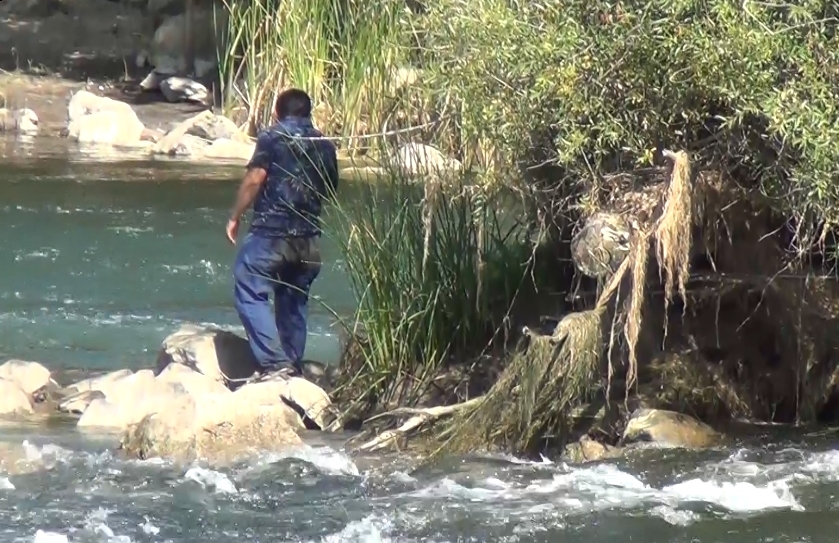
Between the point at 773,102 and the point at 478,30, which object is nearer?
the point at 773,102

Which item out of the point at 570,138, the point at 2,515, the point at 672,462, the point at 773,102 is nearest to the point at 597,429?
the point at 672,462

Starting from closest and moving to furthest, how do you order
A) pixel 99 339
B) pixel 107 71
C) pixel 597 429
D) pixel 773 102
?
1. pixel 773 102
2. pixel 597 429
3. pixel 99 339
4. pixel 107 71

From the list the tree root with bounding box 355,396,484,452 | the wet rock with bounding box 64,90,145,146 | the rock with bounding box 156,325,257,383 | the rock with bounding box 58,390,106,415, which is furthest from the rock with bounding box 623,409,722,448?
the wet rock with bounding box 64,90,145,146

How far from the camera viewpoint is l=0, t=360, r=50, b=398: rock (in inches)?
325

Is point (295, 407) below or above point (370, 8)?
below

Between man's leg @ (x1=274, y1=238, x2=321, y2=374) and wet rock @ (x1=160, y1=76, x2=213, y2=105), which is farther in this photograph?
wet rock @ (x1=160, y1=76, x2=213, y2=105)

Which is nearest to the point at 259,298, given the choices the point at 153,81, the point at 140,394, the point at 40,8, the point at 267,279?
the point at 267,279

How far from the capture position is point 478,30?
683 cm

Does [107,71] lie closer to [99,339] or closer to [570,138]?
[99,339]

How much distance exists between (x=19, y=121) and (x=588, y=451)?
14.2 meters

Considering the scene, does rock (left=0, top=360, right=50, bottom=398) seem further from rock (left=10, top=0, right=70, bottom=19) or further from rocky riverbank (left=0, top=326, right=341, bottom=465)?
rock (left=10, top=0, right=70, bottom=19)

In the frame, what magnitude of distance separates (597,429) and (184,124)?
11869 millimetres

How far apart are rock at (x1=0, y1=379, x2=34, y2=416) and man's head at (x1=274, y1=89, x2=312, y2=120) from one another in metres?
2.00

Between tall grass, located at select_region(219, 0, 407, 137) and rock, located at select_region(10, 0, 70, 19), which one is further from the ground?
rock, located at select_region(10, 0, 70, 19)
